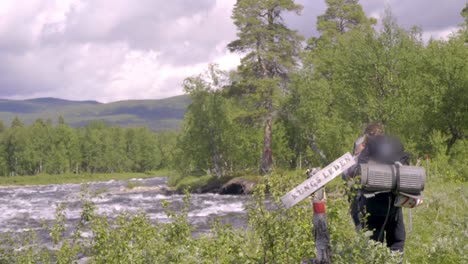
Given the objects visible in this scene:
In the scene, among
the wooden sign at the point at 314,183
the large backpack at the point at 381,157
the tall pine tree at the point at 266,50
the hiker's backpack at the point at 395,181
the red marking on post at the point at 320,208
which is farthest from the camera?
the tall pine tree at the point at 266,50

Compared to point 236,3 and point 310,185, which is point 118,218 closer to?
point 310,185

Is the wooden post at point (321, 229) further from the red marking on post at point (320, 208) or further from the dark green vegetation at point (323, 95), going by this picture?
the dark green vegetation at point (323, 95)

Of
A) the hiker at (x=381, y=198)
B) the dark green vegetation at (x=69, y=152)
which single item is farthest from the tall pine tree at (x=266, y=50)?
the dark green vegetation at (x=69, y=152)

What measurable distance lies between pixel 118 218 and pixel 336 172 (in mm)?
3953

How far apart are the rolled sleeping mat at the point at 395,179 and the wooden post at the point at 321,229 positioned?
2.64ft

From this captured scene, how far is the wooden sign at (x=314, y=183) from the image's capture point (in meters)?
5.46

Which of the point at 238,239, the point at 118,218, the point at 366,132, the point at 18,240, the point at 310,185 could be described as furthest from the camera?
the point at 18,240

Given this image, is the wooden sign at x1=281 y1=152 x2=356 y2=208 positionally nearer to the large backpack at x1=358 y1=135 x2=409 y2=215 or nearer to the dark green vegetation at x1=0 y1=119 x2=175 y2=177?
the large backpack at x1=358 y1=135 x2=409 y2=215

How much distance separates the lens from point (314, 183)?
18.0 ft

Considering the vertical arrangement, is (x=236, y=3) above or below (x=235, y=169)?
above

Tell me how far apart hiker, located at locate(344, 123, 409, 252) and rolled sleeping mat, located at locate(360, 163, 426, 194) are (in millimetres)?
351

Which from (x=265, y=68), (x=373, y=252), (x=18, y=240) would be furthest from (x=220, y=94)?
(x=373, y=252)

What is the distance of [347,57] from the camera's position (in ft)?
110

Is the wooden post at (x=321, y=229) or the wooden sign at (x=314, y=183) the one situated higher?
the wooden sign at (x=314, y=183)
